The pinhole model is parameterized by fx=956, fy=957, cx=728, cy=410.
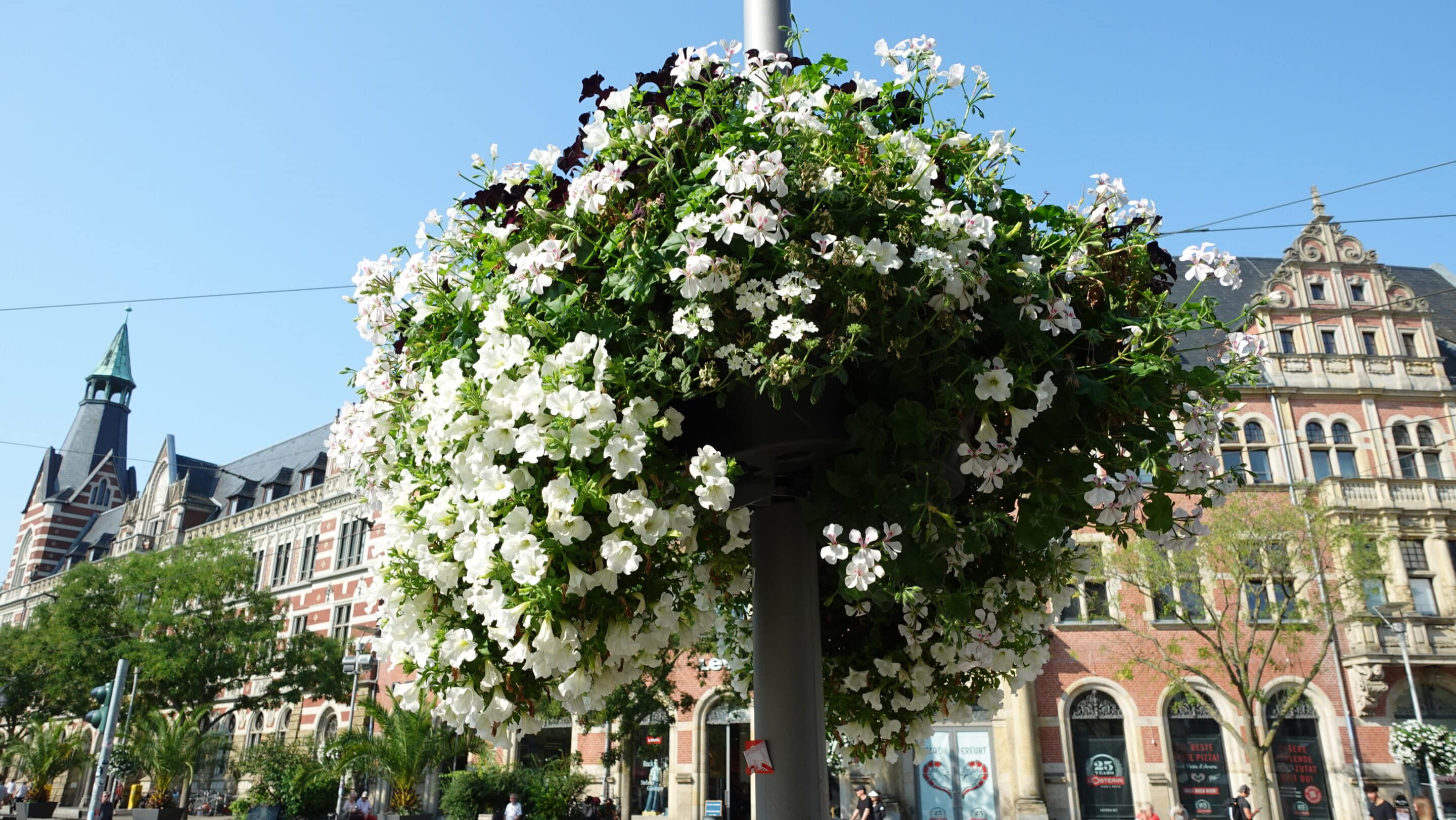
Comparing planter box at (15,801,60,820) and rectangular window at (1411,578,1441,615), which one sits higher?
rectangular window at (1411,578,1441,615)

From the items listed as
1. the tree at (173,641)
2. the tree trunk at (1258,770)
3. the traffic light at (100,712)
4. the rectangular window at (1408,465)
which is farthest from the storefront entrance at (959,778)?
the tree at (173,641)

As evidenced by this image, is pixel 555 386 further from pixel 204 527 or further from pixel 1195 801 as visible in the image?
pixel 204 527

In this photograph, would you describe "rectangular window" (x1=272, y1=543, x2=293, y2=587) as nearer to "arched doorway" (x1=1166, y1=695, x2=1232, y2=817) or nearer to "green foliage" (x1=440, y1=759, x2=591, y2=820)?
"green foliage" (x1=440, y1=759, x2=591, y2=820)

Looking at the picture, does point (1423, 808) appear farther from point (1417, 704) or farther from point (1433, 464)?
point (1433, 464)

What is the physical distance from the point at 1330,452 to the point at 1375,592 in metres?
4.00

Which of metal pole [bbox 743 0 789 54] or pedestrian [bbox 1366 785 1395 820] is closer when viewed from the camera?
metal pole [bbox 743 0 789 54]

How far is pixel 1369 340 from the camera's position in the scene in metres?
26.6

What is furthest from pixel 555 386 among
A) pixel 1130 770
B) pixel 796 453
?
pixel 1130 770

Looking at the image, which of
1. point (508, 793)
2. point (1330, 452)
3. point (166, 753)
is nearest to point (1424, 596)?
point (1330, 452)

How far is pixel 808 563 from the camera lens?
8.63ft

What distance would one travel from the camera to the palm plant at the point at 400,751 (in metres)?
16.0

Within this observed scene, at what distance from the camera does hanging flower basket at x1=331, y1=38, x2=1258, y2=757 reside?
195 cm

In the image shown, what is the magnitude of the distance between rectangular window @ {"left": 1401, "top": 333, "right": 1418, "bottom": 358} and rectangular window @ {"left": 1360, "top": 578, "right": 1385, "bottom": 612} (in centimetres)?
710

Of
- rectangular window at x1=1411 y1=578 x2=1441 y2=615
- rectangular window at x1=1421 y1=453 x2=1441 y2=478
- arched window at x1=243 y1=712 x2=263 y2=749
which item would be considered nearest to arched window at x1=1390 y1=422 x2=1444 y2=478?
rectangular window at x1=1421 y1=453 x2=1441 y2=478
